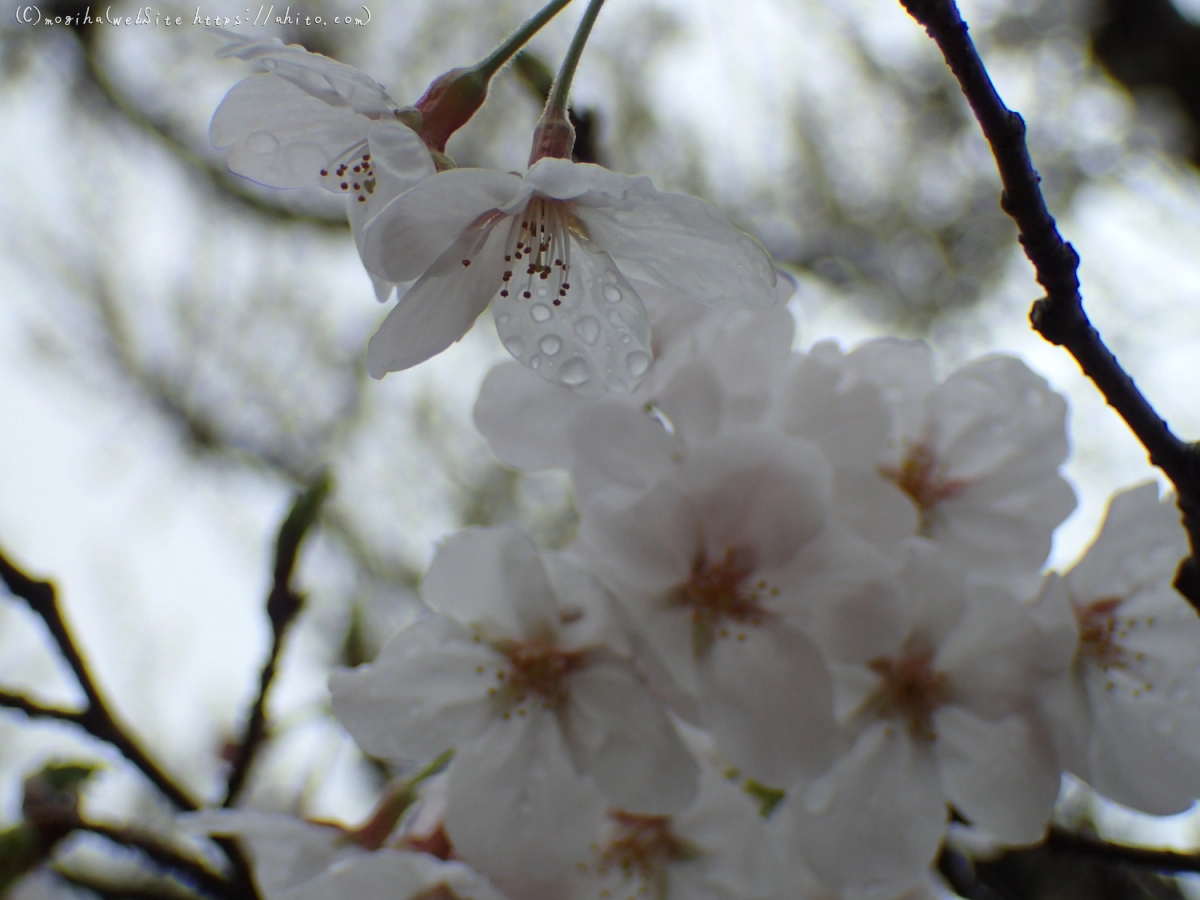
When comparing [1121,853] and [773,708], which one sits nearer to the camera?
[773,708]

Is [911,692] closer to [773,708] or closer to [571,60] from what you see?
[773,708]

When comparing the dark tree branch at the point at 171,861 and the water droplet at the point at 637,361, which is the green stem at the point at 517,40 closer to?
the water droplet at the point at 637,361

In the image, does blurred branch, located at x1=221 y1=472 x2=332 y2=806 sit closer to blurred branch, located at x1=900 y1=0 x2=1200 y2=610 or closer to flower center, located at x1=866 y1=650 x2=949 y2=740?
flower center, located at x1=866 y1=650 x2=949 y2=740

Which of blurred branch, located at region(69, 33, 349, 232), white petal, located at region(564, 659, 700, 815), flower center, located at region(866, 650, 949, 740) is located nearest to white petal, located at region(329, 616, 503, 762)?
white petal, located at region(564, 659, 700, 815)

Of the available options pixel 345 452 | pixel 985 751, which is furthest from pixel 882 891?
pixel 345 452

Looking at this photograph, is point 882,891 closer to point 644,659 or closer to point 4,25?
point 644,659

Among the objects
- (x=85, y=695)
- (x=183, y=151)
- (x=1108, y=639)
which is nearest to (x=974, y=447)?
(x=1108, y=639)

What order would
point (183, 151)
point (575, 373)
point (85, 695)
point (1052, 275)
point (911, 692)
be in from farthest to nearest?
point (183, 151)
point (85, 695)
point (911, 692)
point (575, 373)
point (1052, 275)
